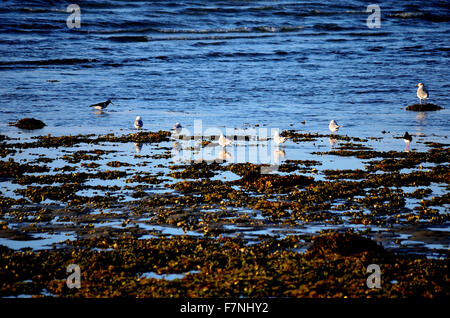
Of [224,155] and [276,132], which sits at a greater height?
[276,132]

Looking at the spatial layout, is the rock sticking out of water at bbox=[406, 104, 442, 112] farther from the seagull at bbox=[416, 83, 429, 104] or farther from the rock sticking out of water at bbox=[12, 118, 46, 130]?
the rock sticking out of water at bbox=[12, 118, 46, 130]

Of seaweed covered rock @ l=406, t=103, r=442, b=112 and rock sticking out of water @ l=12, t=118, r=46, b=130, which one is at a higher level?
rock sticking out of water @ l=12, t=118, r=46, b=130

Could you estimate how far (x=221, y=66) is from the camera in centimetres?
2805

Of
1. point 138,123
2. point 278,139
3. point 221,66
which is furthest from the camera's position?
point 221,66

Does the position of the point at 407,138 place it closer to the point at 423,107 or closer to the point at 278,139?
the point at 278,139

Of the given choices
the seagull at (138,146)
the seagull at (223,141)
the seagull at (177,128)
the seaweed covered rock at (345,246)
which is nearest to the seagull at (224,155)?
the seagull at (223,141)

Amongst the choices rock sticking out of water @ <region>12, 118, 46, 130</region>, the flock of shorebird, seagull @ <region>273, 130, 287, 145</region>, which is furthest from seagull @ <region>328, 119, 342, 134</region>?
rock sticking out of water @ <region>12, 118, 46, 130</region>

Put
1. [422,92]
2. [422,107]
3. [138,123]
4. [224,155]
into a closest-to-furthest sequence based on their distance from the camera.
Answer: [224,155]
[138,123]
[422,92]
[422,107]

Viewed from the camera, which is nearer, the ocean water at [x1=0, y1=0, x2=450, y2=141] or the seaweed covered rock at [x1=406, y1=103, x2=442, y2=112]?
the ocean water at [x1=0, y1=0, x2=450, y2=141]

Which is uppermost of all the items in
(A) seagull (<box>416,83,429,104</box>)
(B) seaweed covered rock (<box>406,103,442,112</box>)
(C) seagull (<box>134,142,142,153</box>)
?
(A) seagull (<box>416,83,429,104</box>)

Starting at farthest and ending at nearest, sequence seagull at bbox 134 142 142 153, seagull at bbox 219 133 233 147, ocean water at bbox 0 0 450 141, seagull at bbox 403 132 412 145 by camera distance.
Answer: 1. ocean water at bbox 0 0 450 141
2. seagull at bbox 403 132 412 145
3. seagull at bbox 134 142 142 153
4. seagull at bbox 219 133 233 147

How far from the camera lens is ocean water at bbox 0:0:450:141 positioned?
17688mm

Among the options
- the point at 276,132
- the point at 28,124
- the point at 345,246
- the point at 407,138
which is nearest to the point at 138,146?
the point at 276,132

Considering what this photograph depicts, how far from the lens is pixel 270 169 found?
1144cm
